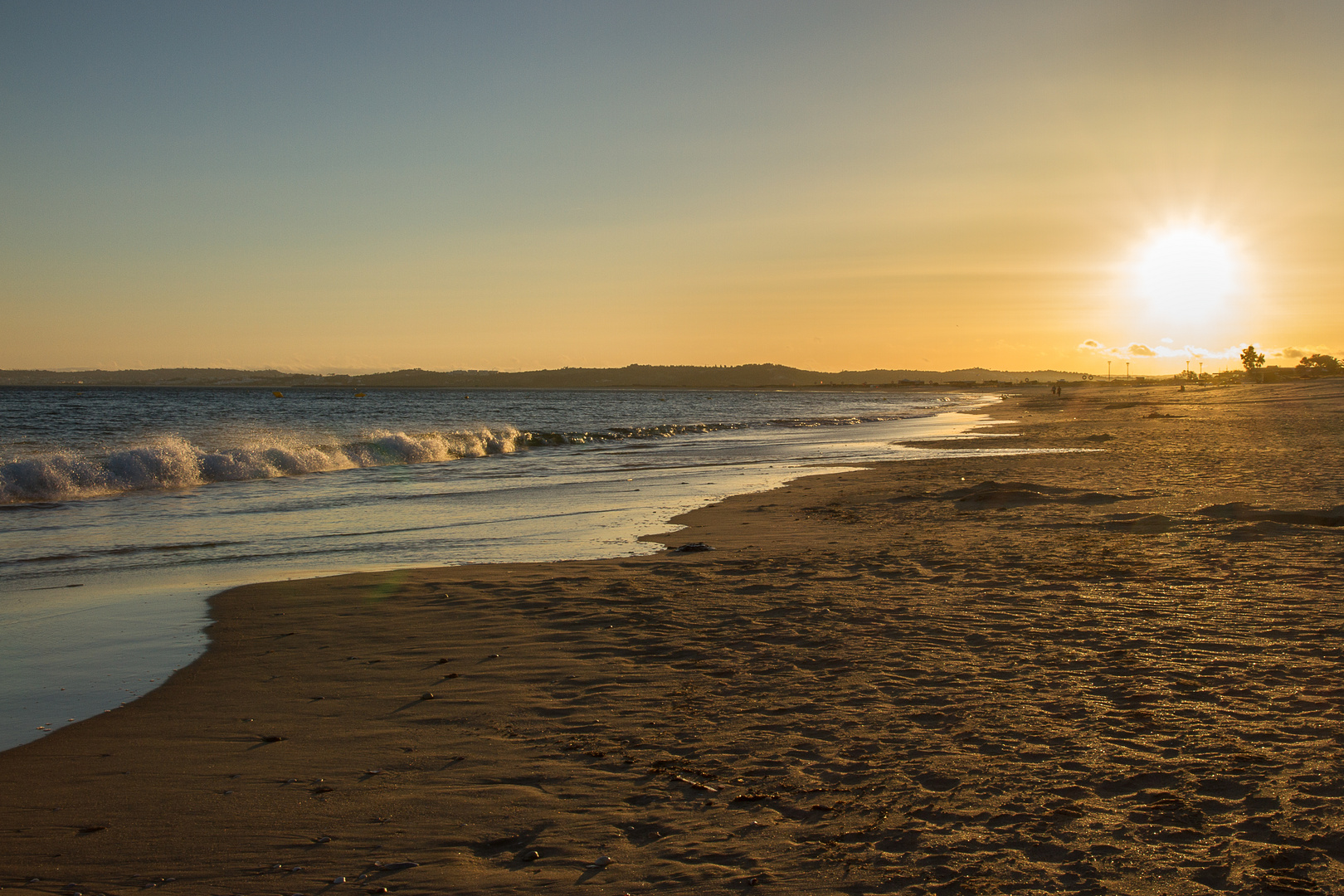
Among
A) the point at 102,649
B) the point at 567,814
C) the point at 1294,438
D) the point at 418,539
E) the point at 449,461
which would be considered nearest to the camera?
the point at 567,814

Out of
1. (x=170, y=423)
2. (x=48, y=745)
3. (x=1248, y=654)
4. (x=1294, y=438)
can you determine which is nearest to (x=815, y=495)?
(x=1248, y=654)

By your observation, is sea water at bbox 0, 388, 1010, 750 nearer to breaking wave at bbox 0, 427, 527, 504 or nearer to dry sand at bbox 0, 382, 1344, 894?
breaking wave at bbox 0, 427, 527, 504

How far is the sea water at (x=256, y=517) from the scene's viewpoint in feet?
24.1

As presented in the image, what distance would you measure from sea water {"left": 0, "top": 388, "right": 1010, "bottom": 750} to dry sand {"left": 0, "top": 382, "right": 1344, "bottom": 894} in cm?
87

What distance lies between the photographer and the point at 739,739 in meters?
4.95

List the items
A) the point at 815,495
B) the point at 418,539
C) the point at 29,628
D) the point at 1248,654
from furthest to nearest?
the point at 815,495 < the point at 418,539 < the point at 29,628 < the point at 1248,654

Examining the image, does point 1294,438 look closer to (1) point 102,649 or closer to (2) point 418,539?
(2) point 418,539

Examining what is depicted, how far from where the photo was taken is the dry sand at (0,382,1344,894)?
12.0 feet

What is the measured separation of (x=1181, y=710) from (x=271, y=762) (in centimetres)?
519

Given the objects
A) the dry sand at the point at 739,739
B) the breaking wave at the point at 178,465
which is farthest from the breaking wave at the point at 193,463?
the dry sand at the point at 739,739

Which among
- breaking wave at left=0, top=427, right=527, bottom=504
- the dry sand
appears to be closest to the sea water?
breaking wave at left=0, top=427, right=527, bottom=504

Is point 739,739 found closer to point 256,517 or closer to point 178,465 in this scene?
point 256,517

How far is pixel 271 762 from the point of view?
484cm

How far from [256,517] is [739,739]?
44.8ft
